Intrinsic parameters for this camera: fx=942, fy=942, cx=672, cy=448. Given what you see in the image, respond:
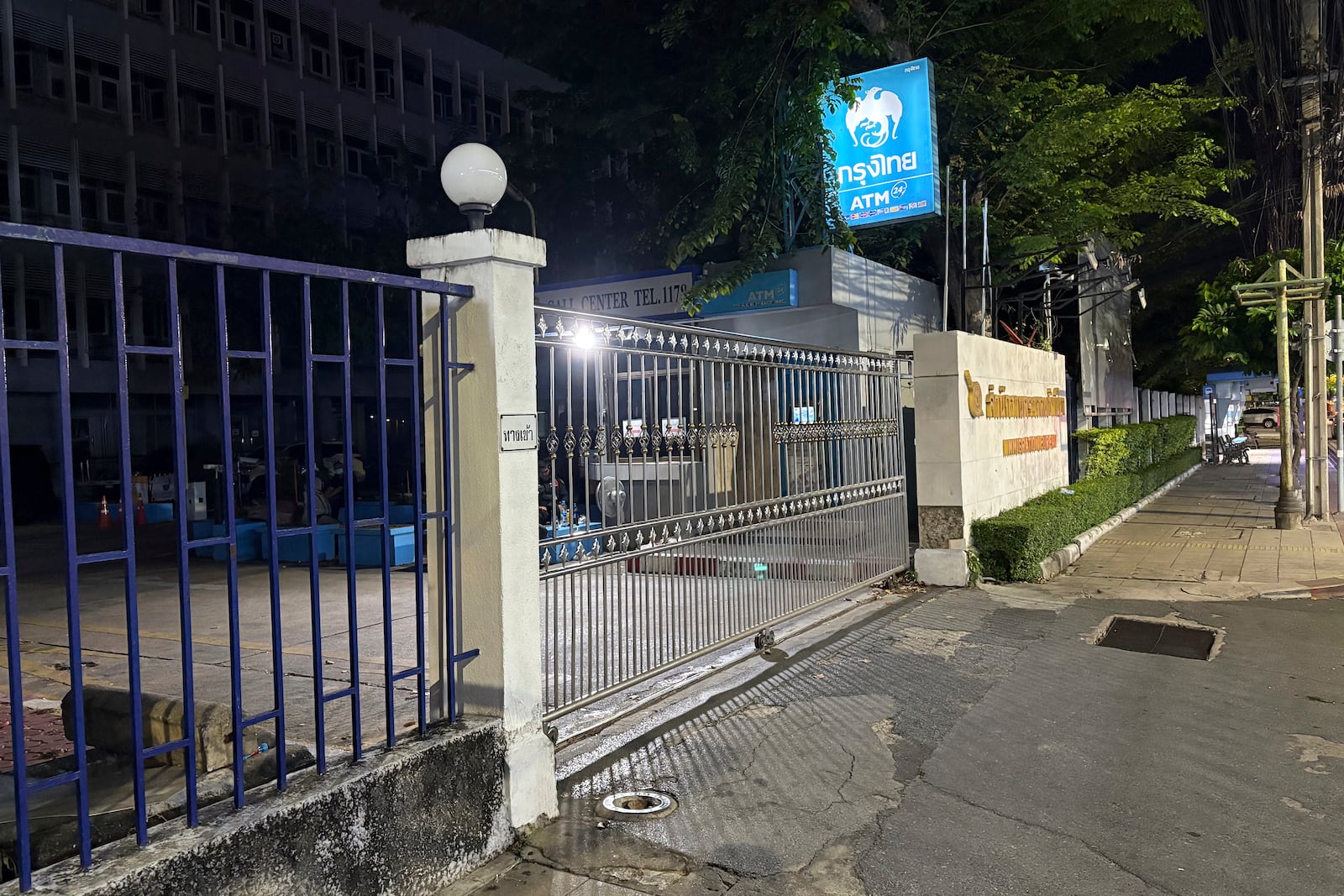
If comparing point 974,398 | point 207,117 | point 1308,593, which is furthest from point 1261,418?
point 207,117

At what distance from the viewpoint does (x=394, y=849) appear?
3467mm

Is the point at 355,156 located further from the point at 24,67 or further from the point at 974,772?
the point at 974,772

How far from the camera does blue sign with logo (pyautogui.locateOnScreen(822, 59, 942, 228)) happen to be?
12.7 m

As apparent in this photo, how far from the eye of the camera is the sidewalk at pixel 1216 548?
1044 centimetres

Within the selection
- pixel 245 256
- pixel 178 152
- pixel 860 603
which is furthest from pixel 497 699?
pixel 178 152

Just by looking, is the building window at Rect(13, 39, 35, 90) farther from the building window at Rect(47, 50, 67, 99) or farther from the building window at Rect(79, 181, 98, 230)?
the building window at Rect(79, 181, 98, 230)

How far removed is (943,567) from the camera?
9.96m

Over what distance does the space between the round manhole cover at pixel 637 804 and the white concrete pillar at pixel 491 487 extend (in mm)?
276

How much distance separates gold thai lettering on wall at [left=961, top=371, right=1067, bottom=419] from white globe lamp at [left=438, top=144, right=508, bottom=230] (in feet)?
23.2

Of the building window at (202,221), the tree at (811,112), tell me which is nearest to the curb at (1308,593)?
the tree at (811,112)

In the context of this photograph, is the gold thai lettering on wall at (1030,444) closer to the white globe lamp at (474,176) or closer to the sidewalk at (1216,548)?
the sidewalk at (1216,548)

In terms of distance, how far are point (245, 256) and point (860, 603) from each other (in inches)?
282

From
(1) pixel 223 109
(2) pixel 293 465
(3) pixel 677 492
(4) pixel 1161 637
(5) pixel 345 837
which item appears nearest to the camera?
(5) pixel 345 837

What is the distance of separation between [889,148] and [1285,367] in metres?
6.72
